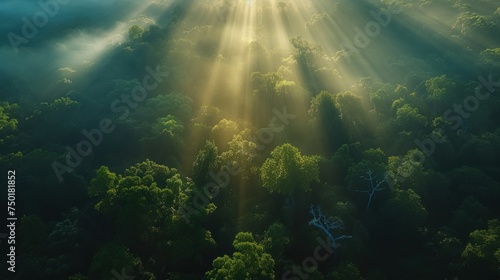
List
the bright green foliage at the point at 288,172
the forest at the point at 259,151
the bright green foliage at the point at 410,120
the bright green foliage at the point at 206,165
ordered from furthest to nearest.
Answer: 1. the bright green foliage at the point at 410,120
2. the bright green foliage at the point at 206,165
3. the bright green foliage at the point at 288,172
4. the forest at the point at 259,151

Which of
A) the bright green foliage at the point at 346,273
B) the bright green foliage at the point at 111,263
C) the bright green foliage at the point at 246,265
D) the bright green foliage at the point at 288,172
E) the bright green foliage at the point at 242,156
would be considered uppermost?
the bright green foliage at the point at 242,156

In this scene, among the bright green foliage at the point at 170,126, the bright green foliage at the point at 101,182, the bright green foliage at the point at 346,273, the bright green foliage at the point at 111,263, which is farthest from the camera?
the bright green foliage at the point at 170,126

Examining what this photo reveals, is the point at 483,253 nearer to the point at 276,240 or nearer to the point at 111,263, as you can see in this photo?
the point at 276,240

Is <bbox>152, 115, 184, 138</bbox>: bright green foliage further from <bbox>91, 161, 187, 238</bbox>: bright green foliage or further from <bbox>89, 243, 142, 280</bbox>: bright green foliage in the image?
<bbox>89, 243, 142, 280</bbox>: bright green foliage

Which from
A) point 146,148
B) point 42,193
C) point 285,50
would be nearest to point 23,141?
point 42,193

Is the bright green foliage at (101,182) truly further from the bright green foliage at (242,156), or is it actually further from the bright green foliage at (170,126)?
the bright green foliage at (242,156)

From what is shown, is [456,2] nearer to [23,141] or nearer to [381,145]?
[381,145]

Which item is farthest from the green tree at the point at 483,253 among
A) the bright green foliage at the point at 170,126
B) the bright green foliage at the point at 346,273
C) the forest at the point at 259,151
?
the bright green foliage at the point at 170,126

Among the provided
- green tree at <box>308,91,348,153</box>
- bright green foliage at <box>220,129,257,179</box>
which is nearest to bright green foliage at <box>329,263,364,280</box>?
bright green foliage at <box>220,129,257,179</box>
